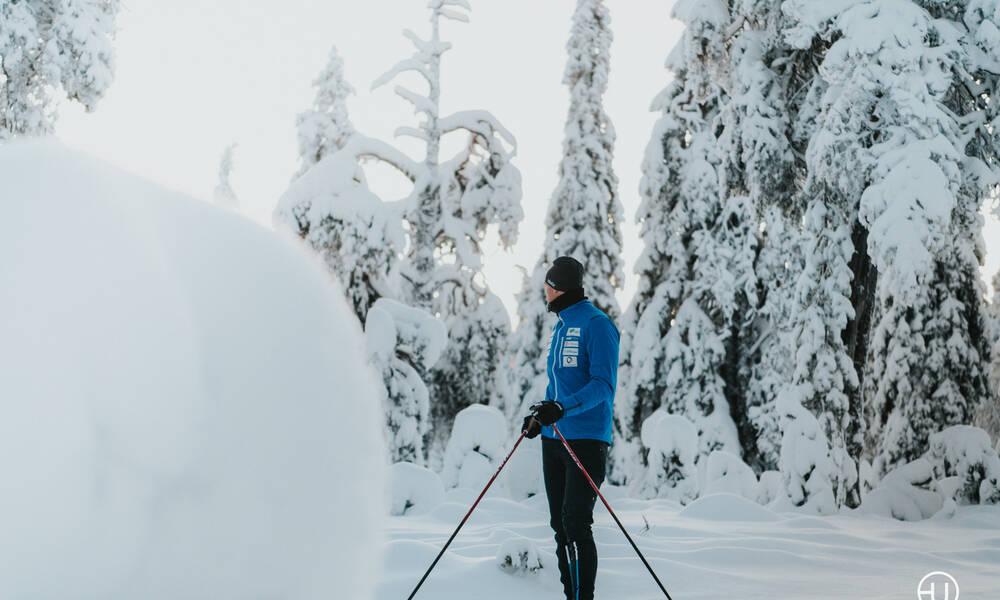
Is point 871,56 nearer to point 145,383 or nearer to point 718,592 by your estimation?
point 718,592

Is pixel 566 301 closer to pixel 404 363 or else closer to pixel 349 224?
pixel 349 224

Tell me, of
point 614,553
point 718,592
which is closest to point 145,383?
point 718,592

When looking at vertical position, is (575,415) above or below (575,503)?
above

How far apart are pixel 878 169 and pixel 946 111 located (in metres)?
0.95

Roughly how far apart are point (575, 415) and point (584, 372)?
0.23 m

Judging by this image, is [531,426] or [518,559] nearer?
[531,426]

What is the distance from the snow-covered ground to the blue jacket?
42.5 inches

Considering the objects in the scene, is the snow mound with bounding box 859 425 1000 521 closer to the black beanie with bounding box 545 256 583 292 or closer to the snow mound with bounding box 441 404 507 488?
the snow mound with bounding box 441 404 507 488

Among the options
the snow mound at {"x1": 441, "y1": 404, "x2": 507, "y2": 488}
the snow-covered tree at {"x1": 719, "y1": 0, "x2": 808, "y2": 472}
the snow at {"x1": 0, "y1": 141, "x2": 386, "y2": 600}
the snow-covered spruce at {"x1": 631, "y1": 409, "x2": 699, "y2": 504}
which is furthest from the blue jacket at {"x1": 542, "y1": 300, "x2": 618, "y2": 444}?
the snow-covered spruce at {"x1": 631, "y1": 409, "x2": 699, "y2": 504}

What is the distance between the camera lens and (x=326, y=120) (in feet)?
95.5

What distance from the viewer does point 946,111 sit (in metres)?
9.44

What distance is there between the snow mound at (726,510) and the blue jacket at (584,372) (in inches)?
198

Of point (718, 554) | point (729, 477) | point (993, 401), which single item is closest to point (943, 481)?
point (729, 477)

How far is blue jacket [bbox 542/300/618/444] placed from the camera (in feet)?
15.4
